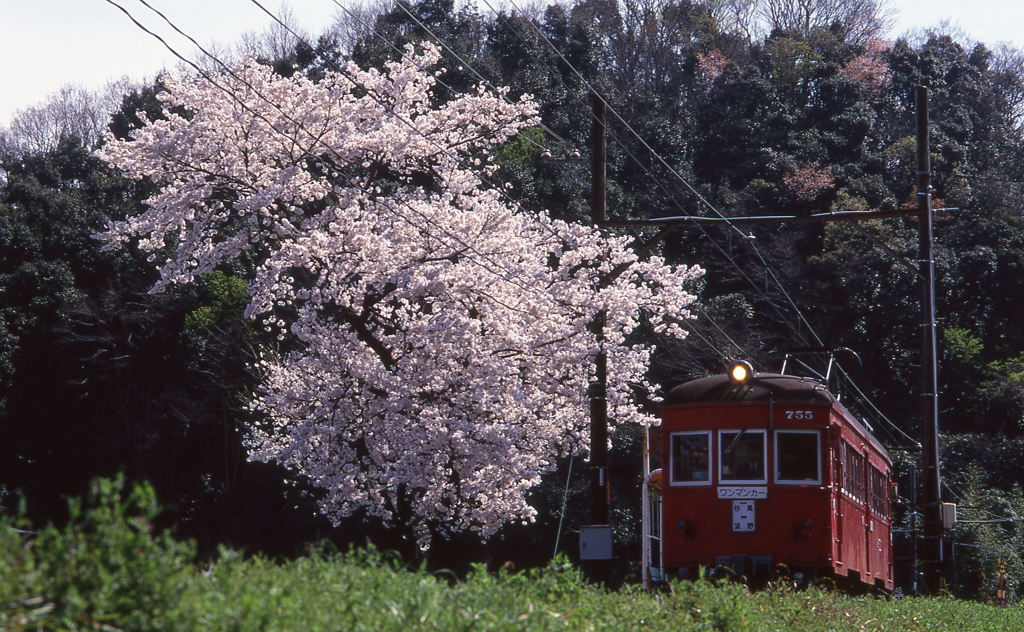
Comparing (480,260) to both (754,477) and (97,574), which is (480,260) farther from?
(97,574)

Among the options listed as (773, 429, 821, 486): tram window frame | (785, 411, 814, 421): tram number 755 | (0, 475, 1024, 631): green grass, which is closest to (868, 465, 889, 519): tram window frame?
(773, 429, 821, 486): tram window frame

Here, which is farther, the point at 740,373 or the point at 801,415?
the point at 740,373

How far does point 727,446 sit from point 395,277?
7.08 m

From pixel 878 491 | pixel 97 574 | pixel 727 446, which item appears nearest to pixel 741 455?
pixel 727 446

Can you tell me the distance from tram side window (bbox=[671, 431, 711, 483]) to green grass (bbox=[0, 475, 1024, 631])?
26.6 ft

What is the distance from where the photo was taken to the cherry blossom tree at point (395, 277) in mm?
19859

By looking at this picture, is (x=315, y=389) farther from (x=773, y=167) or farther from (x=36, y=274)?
(x=773, y=167)

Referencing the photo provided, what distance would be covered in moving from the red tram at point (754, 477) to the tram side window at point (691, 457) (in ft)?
0.05

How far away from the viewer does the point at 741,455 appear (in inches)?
613

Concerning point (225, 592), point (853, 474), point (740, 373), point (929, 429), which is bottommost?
point (225, 592)

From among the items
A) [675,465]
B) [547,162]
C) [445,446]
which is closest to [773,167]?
[547,162]

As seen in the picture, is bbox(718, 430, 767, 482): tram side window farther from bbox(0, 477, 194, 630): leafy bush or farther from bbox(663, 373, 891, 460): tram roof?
bbox(0, 477, 194, 630): leafy bush

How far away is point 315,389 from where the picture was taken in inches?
848

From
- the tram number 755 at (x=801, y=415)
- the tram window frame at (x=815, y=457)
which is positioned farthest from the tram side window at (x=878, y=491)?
the tram number 755 at (x=801, y=415)
